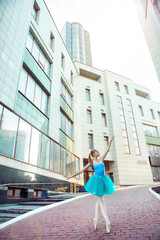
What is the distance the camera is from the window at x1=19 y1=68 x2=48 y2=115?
11585mm

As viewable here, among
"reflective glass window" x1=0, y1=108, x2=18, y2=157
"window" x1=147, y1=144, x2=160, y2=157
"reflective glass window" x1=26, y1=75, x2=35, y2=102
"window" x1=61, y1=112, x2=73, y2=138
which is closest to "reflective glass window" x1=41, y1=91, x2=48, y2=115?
"reflective glass window" x1=26, y1=75, x2=35, y2=102

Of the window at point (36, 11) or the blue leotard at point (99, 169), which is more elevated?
the window at point (36, 11)

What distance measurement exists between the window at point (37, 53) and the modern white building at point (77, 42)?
5147 cm

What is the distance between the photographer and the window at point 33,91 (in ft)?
38.0

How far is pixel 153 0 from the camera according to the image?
7848 millimetres

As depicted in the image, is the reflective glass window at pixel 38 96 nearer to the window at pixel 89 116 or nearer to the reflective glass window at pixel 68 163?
the reflective glass window at pixel 68 163

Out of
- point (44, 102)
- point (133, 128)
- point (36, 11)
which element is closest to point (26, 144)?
point (44, 102)

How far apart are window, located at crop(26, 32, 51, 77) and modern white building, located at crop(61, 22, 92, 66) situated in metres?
51.5

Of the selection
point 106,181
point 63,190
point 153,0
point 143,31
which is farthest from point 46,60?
point 106,181

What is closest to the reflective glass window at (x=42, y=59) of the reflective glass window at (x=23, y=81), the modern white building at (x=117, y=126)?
the reflective glass window at (x=23, y=81)

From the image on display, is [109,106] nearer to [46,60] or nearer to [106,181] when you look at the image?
[46,60]

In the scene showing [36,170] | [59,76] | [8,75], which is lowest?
[36,170]

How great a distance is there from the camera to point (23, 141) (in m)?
8.86

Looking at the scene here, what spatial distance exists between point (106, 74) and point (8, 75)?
26.0 meters
